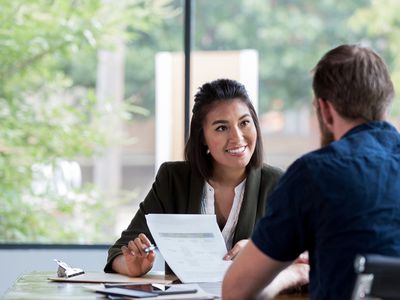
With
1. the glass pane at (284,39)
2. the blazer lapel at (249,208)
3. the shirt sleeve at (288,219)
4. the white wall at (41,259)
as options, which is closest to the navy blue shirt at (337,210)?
the shirt sleeve at (288,219)

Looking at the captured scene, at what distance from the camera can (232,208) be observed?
120 inches

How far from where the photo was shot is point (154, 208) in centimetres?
305

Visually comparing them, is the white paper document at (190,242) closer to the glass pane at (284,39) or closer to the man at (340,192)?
the man at (340,192)

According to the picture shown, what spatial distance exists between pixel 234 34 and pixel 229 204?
12.8ft

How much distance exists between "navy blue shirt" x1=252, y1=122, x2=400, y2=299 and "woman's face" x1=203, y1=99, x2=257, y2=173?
105 cm

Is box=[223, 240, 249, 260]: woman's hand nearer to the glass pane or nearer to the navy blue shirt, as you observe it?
the navy blue shirt

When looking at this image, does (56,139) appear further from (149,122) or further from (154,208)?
(154,208)

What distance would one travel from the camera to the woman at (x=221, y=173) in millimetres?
3021

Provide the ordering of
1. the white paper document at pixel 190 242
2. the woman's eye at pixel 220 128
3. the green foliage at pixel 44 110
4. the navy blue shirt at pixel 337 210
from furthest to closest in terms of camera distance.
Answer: the green foliage at pixel 44 110, the woman's eye at pixel 220 128, the white paper document at pixel 190 242, the navy blue shirt at pixel 337 210

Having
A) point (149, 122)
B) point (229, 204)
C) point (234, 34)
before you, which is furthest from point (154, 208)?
point (234, 34)

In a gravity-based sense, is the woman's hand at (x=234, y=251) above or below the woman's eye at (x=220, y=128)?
below

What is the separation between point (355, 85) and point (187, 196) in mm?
1207

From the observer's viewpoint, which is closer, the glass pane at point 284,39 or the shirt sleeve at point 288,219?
the shirt sleeve at point 288,219

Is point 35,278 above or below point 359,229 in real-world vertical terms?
below
